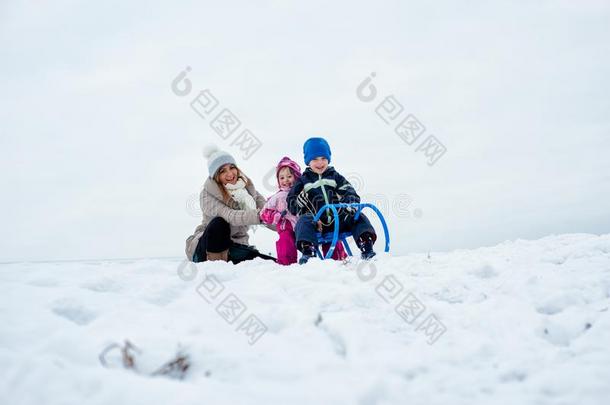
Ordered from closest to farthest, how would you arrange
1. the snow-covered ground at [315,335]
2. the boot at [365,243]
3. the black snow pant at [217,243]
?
the snow-covered ground at [315,335] → the boot at [365,243] → the black snow pant at [217,243]

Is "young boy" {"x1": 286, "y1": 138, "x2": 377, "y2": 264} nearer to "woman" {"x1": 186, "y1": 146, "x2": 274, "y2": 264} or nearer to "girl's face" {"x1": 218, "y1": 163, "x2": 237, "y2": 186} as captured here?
"woman" {"x1": 186, "y1": 146, "x2": 274, "y2": 264}

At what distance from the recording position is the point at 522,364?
226 centimetres

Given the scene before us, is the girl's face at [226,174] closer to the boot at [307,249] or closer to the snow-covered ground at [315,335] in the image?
the boot at [307,249]

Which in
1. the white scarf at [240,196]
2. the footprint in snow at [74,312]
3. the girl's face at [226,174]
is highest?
the girl's face at [226,174]

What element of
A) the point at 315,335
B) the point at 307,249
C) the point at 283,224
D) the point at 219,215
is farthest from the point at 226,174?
the point at 315,335

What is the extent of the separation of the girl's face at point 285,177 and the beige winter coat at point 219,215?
0.67 meters

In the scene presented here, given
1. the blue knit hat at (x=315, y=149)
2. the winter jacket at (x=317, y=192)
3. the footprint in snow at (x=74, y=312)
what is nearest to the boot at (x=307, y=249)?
the winter jacket at (x=317, y=192)

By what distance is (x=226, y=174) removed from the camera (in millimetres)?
6102

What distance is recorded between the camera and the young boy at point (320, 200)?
17.2ft

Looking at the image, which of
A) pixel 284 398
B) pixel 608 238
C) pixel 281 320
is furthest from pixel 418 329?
pixel 608 238

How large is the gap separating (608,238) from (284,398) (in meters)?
4.27

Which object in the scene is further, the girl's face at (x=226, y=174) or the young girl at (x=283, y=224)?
the girl's face at (x=226, y=174)

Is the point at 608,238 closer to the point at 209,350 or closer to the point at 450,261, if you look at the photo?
the point at 450,261

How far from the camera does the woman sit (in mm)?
5711
